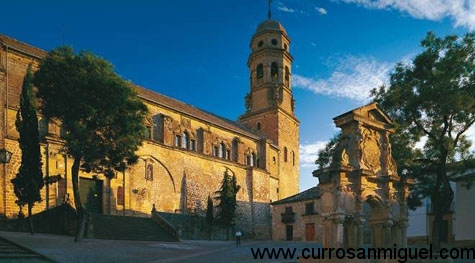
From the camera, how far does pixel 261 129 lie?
58.9m

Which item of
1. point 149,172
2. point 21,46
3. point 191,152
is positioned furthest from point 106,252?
point 191,152

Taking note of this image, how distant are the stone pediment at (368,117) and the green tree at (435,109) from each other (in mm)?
3491

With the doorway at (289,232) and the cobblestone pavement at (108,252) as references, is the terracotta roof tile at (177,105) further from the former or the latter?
the cobblestone pavement at (108,252)

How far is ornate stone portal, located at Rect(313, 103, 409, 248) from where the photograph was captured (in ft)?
55.5

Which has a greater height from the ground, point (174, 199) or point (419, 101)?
point (419, 101)

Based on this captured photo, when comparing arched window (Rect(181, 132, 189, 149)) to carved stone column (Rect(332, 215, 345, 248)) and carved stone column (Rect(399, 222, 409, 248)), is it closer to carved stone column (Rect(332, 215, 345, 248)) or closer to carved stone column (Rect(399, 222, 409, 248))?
carved stone column (Rect(399, 222, 409, 248))

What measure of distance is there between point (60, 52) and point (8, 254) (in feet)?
39.3

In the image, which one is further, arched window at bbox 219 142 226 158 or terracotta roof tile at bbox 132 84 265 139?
arched window at bbox 219 142 226 158

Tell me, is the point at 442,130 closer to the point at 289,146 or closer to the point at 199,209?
the point at 199,209

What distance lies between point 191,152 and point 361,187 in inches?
1128

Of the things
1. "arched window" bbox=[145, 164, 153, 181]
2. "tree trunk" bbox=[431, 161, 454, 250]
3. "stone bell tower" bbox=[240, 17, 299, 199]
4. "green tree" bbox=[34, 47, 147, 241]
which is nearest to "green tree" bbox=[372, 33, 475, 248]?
"tree trunk" bbox=[431, 161, 454, 250]

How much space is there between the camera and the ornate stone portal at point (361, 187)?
55.5 feet

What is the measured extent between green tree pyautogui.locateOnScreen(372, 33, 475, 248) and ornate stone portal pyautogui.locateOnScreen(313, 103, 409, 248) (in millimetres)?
4137

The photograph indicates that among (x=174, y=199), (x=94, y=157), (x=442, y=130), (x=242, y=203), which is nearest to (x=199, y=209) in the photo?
(x=174, y=199)
